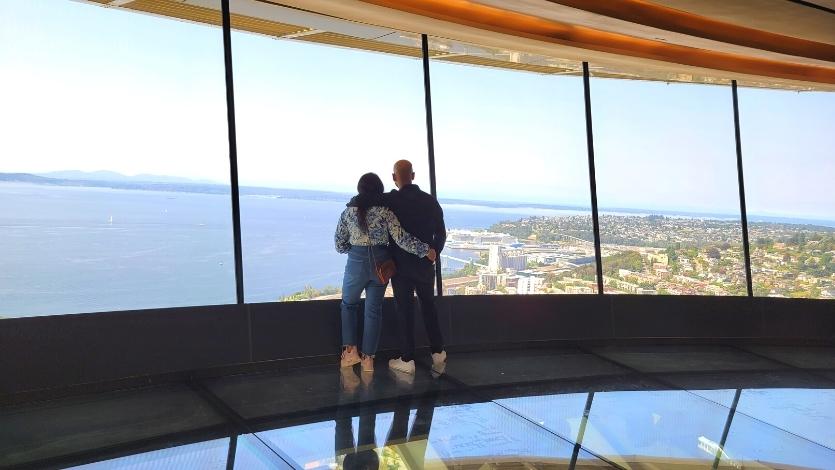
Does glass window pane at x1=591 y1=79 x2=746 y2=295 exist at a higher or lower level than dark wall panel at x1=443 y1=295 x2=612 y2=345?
higher

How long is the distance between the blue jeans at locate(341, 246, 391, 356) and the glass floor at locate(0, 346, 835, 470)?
289mm

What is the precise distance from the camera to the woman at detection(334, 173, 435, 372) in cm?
505

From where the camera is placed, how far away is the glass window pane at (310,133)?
5473 millimetres

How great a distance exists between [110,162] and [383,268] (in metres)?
2.15

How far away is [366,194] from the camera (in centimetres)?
507

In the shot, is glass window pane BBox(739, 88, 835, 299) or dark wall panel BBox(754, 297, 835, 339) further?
glass window pane BBox(739, 88, 835, 299)

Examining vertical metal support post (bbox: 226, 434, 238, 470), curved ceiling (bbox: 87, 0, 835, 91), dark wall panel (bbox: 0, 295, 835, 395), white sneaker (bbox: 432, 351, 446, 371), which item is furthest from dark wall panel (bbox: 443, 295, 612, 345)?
vertical metal support post (bbox: 226, 434, 238, 470)

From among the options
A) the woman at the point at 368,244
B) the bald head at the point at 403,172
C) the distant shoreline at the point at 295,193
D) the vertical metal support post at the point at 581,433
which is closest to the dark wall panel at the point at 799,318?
the distant shoreline at the point at 295,193

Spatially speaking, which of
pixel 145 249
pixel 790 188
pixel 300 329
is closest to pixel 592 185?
pixel 790 188

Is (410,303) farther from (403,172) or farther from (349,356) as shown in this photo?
(403,172)

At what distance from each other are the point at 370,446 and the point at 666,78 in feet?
17.8

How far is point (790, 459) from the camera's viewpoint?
384cm

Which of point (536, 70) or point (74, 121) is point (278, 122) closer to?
point (74, 121)

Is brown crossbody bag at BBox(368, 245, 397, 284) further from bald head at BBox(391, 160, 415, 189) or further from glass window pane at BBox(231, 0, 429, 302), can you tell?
glass window pane at BBox(231, 0, 429, 302)
